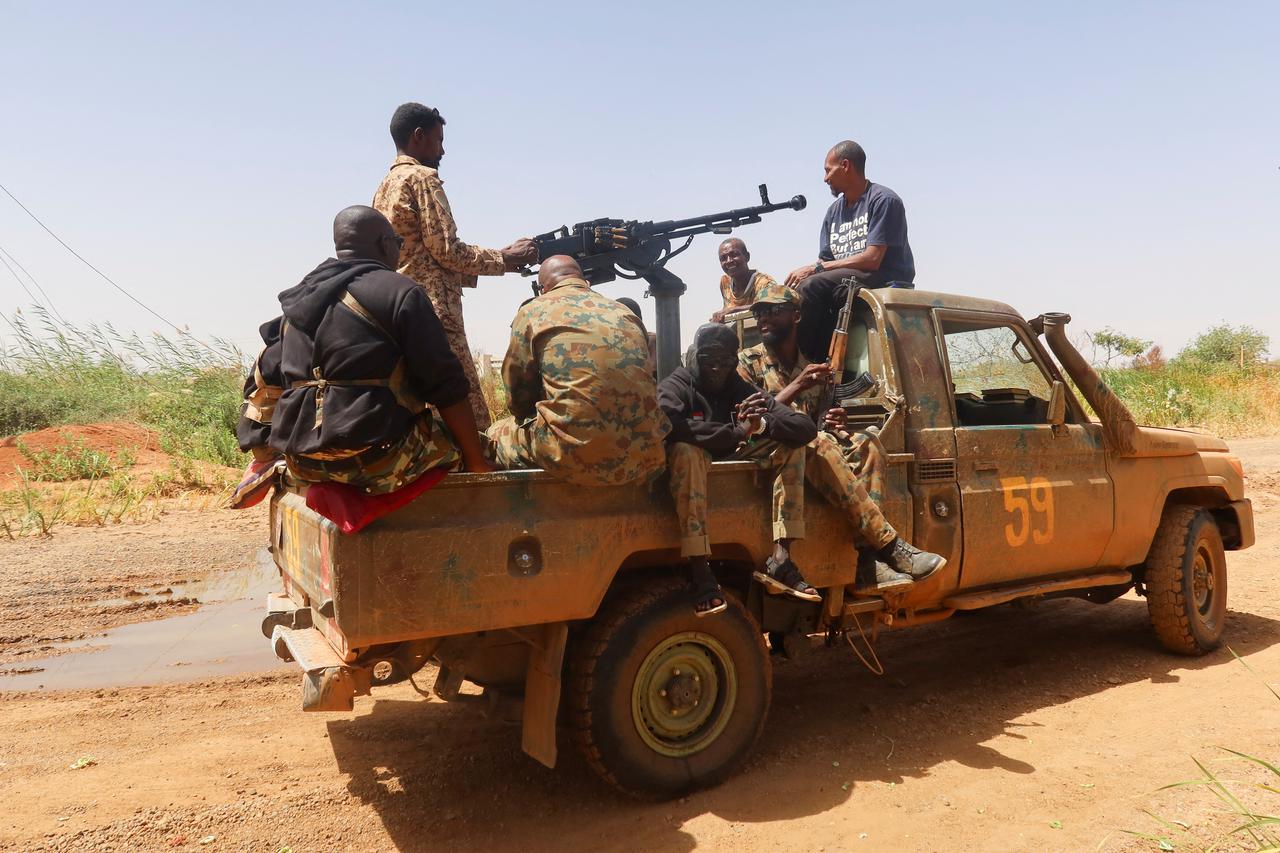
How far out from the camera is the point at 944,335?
465 cm

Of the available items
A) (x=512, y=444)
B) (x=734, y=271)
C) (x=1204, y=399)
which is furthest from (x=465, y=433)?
(x=1204, y=399)

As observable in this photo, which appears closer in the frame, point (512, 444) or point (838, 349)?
point (512, 444)

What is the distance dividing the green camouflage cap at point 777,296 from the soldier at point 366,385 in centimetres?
204

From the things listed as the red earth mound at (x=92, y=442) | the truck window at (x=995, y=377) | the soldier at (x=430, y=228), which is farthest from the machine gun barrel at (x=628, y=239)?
the red earth mound at (x=92, y=442)

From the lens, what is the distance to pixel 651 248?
23.8ft

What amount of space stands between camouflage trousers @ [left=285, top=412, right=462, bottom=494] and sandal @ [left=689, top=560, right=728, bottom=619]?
110 cm

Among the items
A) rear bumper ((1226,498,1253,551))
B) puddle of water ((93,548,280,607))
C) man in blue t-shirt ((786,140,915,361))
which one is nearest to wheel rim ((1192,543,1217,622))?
rear bumper ((1226,498,1253,551))

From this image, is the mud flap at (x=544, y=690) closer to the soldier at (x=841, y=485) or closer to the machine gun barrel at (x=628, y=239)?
the soldier at (x=841, y=485)

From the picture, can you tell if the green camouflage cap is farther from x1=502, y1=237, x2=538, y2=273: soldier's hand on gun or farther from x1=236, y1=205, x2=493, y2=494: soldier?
x1=236, y1=205, x2=493, y2=494: soldier

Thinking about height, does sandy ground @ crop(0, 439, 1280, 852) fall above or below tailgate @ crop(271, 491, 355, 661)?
below

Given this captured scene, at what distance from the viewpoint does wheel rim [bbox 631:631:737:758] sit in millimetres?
3559

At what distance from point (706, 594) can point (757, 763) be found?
0.92 metres

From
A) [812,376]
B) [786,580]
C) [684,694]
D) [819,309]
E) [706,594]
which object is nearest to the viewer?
[706,594]

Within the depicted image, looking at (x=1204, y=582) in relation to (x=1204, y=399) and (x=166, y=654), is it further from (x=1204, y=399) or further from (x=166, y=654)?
(x=1204, y=399)
